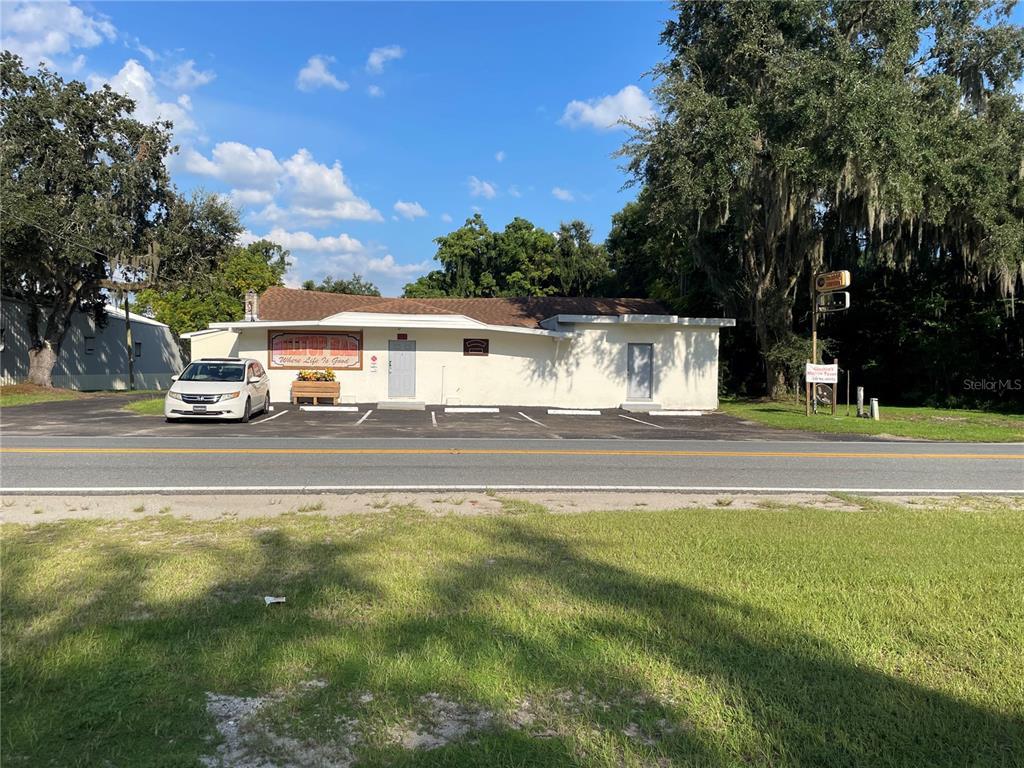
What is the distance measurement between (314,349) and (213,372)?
6297 mm

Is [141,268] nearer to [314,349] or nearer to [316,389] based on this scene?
[314,349]

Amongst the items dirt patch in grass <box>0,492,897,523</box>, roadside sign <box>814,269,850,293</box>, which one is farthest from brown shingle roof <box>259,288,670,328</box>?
dirt patch in grass <box>0,492,897,523</box>

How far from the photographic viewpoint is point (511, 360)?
24.5m

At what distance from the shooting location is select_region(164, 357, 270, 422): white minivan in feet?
53.0

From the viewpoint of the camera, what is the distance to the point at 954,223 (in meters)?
23.2

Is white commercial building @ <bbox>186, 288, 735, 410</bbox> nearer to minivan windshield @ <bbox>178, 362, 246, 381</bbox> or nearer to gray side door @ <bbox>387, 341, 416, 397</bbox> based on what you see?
gray side door @ <bbox>387, 341, 416, 397</bbox>

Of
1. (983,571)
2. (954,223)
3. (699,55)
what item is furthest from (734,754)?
(954,223)

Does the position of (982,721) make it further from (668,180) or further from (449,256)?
(449,256)

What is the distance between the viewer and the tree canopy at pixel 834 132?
749 inches

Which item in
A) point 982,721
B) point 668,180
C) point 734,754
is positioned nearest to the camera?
point 734,754

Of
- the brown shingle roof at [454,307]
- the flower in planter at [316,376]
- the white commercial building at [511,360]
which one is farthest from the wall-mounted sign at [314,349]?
the brown shingle roof at [454,307]

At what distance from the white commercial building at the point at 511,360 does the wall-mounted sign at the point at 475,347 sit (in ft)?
0.12

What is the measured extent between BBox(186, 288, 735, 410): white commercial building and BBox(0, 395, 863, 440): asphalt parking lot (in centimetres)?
200

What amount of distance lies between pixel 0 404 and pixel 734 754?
27624mm
